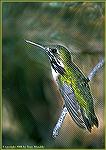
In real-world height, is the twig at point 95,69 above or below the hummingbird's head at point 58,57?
below

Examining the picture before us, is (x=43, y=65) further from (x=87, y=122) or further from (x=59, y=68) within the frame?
(x=87, y=122)

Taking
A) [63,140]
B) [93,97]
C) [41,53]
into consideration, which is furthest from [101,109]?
[41,53]

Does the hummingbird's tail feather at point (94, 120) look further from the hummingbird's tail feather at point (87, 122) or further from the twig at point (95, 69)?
the twig at point (95, 69)

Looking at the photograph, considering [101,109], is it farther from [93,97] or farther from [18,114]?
[18,114]

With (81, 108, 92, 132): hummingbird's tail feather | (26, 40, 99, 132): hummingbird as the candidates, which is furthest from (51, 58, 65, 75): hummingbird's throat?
(81, 108, 92, 132): hummingbird's tail feather

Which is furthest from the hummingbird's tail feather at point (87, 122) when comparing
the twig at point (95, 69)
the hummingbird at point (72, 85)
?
the twig at point (95, 69)

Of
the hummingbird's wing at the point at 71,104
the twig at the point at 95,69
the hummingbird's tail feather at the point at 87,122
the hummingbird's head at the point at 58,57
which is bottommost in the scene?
the hummingbird's tail feather at the point at 87,122

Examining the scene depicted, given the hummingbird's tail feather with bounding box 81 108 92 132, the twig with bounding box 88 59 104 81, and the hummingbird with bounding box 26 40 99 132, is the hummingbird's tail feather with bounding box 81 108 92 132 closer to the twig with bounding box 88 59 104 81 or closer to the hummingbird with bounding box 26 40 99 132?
the hummingbird with bounding box 26 40 99 132
